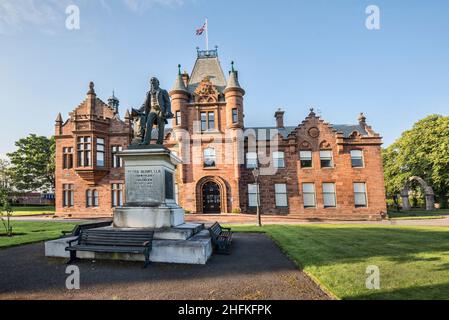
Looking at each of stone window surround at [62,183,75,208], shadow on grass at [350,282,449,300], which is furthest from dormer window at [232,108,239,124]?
shadow on grass at [350,282,449,300]

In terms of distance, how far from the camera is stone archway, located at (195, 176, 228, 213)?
26.0 meters

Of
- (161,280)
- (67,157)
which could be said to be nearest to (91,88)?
(67,157)

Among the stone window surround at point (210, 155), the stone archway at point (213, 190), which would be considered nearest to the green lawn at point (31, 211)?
the stone archway at point (213, 190)

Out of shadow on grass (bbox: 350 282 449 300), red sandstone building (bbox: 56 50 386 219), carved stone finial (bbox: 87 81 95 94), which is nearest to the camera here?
shadow on grass (bbox: 350 282 449 300)

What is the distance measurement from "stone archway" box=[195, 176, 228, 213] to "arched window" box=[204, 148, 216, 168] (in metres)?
1.43

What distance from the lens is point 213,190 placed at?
26875 millimetres

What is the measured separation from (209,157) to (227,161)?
78.8 inches

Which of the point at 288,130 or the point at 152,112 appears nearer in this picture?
the point at 152,112

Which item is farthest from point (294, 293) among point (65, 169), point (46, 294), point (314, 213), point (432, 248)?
point (65, 169)

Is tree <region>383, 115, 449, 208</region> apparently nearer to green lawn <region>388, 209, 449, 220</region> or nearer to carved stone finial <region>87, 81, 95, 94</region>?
green lawn <region>388, 209, 449, 220</region>

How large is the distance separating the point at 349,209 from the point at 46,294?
94.2ft

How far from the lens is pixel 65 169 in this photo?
29.8 m

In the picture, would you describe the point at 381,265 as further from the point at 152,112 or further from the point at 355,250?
the point at 152,112
